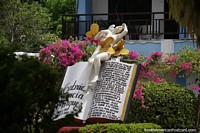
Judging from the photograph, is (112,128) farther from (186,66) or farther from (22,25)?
(22,25)

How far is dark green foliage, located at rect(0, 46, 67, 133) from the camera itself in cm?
754

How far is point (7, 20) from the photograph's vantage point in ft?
77.4

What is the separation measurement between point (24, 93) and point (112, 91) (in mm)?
6521

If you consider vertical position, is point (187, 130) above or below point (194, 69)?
below

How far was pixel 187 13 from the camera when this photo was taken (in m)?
9.88

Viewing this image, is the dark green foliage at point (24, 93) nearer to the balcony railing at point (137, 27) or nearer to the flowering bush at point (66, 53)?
the flowering bush at point (66, 53)

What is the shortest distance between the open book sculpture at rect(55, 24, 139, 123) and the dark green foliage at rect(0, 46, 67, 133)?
4.95 meters

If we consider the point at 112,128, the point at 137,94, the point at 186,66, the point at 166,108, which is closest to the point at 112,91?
the point at 112,128

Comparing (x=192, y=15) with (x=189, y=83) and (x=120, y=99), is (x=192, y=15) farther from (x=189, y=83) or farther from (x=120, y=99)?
(x=189, y=83)

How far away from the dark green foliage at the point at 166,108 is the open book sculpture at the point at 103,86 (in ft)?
6.31

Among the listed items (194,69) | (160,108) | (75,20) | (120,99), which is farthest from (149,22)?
(120,99)

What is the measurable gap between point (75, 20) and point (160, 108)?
726cm

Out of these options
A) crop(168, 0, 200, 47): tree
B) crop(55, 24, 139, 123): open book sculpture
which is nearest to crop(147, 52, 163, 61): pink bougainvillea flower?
A: crop(55, 24, 139, 123): open book sculpture

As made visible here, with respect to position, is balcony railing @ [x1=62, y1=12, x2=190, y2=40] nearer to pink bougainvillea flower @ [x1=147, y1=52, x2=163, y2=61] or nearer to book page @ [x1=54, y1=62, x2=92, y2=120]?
pink bougainvillea flower @ [x1=147, y1=52, x2=163, y2=61]
